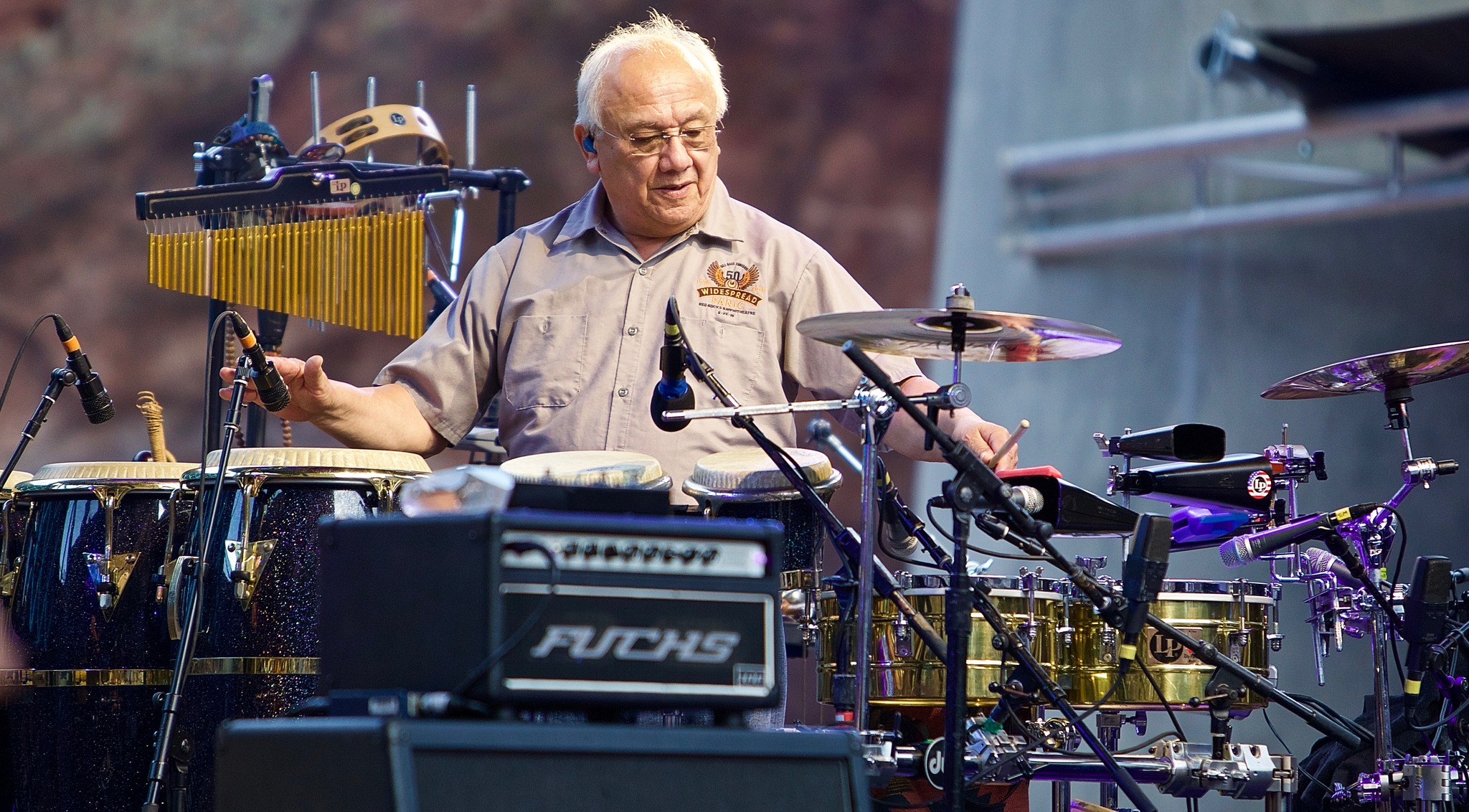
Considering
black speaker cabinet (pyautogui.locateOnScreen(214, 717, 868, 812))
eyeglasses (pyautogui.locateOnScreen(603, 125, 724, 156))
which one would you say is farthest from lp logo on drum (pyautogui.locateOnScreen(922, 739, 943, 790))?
eyeglasses (pyautogui.locateOnScreen(603, 125, 724, 156))

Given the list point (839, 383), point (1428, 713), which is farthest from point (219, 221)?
point (1428, 713)

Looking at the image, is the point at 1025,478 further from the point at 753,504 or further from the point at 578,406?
the point at 578,406

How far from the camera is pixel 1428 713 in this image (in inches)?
116

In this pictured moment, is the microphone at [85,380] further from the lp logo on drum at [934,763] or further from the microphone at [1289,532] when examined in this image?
the microphone at [1289,532]

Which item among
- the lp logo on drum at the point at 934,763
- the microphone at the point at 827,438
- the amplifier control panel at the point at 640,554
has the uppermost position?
the microphone at the point at 827,438

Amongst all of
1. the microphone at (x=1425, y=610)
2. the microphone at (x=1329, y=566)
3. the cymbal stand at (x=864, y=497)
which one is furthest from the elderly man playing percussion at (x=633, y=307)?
the microphone at (x=1425, y=610)

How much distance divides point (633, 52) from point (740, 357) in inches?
25.8

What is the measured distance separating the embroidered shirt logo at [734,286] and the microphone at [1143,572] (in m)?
1.11

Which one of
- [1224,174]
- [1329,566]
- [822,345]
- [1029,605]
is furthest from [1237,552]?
[1224,174]

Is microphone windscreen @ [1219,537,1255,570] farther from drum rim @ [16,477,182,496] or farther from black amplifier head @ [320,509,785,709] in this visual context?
drum rim @ [16,477,182,496]

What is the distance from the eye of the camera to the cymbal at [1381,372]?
107 inches

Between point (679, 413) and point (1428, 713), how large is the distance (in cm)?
177

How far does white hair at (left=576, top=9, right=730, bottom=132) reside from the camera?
2916 mm

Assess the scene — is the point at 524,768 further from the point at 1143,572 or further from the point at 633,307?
the point at 633,307
